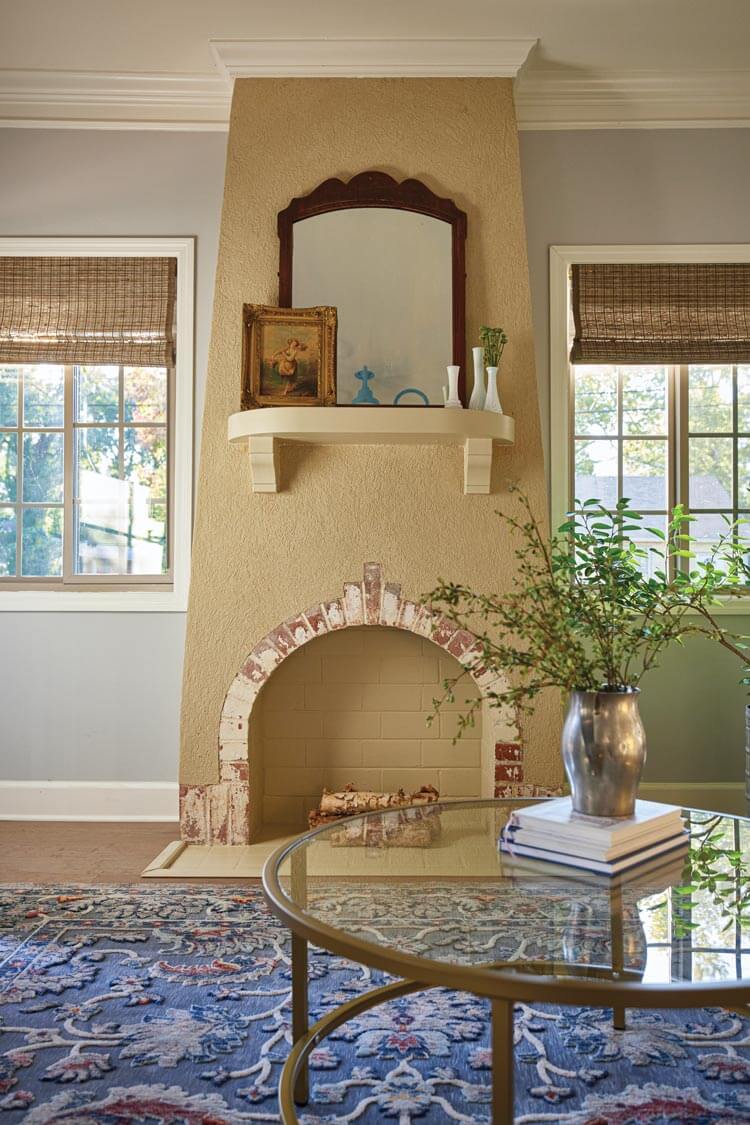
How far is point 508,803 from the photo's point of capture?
2.35m

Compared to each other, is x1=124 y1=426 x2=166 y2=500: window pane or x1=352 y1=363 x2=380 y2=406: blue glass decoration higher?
x1=352 y1=363 x2=380 y2=406: blue glass decoration

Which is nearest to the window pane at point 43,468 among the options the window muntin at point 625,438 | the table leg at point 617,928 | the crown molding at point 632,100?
the window muntin at point 625,438

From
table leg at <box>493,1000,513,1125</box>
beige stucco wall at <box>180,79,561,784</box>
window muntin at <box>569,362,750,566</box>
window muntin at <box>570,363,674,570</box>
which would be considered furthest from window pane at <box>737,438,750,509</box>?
table leg at <box>493,1000,513,1125</box>

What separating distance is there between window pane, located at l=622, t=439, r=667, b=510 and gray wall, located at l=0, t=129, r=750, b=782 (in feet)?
1.38

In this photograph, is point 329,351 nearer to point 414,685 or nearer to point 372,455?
point 372,455

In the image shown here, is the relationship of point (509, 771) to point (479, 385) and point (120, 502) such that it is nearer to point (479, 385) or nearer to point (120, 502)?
point (479, 385)

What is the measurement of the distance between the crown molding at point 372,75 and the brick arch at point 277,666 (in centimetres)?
189

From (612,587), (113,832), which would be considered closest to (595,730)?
(612,587)

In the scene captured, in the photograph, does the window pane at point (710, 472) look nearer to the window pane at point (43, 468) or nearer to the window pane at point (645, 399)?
the window pane at point (645, 399)

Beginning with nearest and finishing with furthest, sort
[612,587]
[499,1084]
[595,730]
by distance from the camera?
[499,1084]
[595,730]
[612,587]

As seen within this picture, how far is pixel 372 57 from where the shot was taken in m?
3.73

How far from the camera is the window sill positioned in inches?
161

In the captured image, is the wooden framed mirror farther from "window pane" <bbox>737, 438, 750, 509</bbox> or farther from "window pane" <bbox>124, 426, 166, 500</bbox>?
"window pane" <bbox>737, 438, 750, 509</bbox>

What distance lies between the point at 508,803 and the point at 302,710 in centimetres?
180
